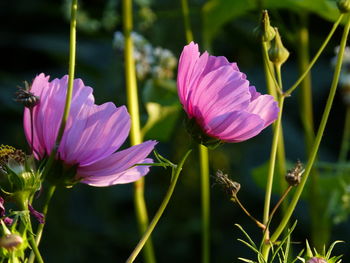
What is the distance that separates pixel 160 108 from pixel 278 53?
405mm

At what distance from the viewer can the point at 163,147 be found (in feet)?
5.07

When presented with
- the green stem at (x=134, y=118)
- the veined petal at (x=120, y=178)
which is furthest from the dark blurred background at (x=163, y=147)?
the veined petal at (x=120, y=178)

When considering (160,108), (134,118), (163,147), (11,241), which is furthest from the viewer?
(163,147)

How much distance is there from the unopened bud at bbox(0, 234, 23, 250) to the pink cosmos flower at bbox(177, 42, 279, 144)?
0.12m

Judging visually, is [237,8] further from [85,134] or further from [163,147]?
[163,147]

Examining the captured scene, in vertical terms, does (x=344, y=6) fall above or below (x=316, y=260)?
above

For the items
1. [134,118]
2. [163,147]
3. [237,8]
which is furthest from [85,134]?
[163,147]

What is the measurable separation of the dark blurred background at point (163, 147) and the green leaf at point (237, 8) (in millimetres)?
132

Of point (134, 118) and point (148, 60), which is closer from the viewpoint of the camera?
point (134, 118)

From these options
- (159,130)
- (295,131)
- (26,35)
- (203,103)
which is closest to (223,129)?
(203,103)

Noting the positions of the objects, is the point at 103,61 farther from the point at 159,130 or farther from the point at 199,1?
the point at 159,130

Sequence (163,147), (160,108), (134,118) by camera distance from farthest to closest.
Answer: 1. (163,147)
2. (160,108)
3. (134,118)

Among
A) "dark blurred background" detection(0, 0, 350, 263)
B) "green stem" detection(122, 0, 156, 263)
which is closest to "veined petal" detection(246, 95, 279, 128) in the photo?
"green stem" detection(122, 0, 156, 263)

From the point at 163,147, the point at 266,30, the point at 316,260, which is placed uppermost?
the point at 266,30
